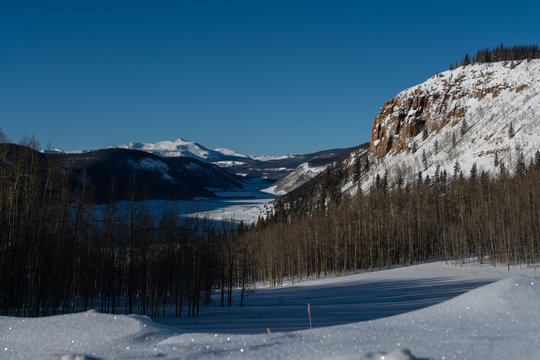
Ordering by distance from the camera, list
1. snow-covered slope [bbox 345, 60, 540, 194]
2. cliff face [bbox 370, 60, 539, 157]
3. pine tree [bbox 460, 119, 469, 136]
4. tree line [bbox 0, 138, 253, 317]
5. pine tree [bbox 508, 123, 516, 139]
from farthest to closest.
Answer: cliff face [bbox 370, 60, 539, 157] → pine tree [bbox 460, 119, 469, 136] → snow-covered slope [bbox 345, 60, 540, 194] → pine tree [bbox 508, 123, 516, 139] → tree line [bbox 0, 138, 253, 317]

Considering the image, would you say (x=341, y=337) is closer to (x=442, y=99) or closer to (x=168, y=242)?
(x=168, y=242)

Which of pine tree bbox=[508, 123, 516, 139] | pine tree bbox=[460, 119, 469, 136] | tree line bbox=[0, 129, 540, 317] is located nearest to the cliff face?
pine tree bbox=[460, 119, 469, 136]

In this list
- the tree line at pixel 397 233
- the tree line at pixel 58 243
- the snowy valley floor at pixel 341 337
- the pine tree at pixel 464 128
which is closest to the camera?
the snowy valley floor at pixel 341 337

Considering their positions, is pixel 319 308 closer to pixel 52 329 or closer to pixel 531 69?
pixel 52 329

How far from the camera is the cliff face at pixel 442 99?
154 metres

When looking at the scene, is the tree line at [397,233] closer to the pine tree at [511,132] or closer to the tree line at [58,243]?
the tree line at [58,243]

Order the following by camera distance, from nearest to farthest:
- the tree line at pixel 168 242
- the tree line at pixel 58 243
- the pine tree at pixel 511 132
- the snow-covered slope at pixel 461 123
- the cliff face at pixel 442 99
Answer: the tree line at pixel 58 243 < the tree line at pixel 168 242 < the pine tree at pixel 511 132 < the snow-covered slope at pixel 461 123 < the cliff face at pixel 442 99

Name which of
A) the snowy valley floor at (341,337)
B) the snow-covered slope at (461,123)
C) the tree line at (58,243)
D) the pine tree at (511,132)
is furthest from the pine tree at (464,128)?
the snowy valley floor at (341,337)

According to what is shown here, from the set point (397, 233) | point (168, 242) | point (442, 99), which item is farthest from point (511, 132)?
point (168, 242)

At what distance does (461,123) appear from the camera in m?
150

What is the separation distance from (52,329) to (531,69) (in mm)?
192950

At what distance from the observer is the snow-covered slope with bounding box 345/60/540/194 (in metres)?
117

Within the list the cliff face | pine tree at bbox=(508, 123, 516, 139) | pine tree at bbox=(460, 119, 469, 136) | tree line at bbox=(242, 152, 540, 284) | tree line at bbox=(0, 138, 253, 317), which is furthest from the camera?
the cliff face

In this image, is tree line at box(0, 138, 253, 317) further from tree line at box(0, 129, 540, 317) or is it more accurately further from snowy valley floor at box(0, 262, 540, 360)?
snowy valley floor at box(0, 262, 540, 360)
